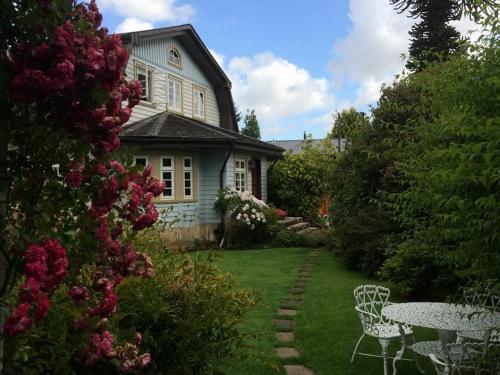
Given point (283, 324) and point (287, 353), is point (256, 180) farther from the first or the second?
point (287, 353)

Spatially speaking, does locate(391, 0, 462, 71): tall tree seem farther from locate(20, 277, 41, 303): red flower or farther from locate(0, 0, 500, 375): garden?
locate(20, 277, 41, 303): red flower

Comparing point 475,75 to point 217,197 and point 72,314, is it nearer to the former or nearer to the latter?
point 72,314

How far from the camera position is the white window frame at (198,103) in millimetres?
19289

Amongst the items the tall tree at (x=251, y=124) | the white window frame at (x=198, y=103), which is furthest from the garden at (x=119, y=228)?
the tall tree at (x=251, y=124)

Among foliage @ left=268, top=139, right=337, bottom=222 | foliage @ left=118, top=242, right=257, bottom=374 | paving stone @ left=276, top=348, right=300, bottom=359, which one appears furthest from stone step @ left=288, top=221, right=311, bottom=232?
foliage @ left=118, top=242, right=257, bottom=374

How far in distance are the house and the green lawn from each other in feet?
11.7

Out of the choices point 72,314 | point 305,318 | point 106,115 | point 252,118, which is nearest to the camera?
point 106,115

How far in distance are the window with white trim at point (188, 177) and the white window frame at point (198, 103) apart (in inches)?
145

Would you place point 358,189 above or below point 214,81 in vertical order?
below

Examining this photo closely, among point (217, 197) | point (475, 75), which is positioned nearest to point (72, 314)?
point (475, 75)

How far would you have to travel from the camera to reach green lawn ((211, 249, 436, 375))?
5.45m

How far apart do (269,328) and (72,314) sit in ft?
14.4

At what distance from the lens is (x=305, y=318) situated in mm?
7391

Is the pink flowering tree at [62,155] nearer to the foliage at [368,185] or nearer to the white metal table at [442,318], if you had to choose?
the white metal table at [442,318]
